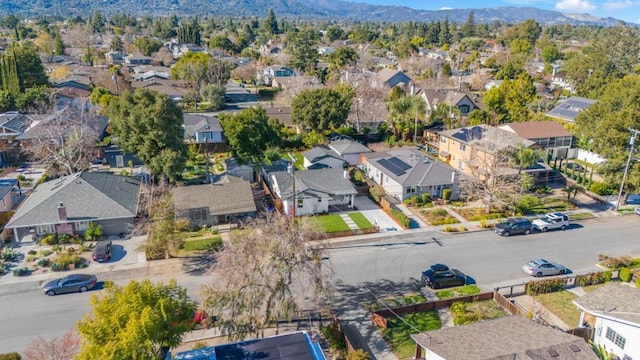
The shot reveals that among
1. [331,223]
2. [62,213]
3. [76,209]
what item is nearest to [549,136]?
[331,223]

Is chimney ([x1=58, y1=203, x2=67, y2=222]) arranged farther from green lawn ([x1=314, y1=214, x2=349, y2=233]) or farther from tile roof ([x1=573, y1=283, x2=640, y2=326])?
tile roof ([x1=573, y1=283, x2=640, y2=326])

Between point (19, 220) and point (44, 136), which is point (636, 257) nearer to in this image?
point (19, 220)

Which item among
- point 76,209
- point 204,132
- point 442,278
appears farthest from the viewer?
point 204,132

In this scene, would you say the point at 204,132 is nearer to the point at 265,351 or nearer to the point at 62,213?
the point at 62,213

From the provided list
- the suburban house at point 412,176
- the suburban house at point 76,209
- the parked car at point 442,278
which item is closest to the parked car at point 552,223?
the suburban house at point 412,176

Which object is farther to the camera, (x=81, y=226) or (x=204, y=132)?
(x=204, y=132)

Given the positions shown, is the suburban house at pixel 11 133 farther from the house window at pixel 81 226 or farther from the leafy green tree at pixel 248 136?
the leafy green tree at pixel 248 136

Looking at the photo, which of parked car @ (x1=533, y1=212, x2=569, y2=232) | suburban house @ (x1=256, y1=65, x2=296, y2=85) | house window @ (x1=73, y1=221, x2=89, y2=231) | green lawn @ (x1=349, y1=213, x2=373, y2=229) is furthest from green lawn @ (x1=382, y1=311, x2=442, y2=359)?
suburban house @ (x1=256, y1=65, x2=296, y2=85)
